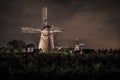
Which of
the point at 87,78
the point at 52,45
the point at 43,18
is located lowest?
the point at 87,78


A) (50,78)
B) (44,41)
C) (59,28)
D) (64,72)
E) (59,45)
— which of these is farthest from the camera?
(59,45)

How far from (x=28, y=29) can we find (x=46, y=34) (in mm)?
5128

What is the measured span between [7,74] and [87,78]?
5697mm

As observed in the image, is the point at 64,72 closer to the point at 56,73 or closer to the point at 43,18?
the point at 56,73

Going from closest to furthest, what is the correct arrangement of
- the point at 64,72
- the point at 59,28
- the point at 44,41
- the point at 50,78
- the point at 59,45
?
the point at 50,78, the point at 64,72, the point at 44,41, the point at 59,28, the point at 59,45

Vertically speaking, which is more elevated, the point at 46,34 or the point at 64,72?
the point at 46,34

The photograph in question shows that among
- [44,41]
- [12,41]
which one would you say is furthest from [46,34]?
[12,41]

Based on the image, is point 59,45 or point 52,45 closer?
point 52,45

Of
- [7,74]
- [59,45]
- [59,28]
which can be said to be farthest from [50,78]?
[59,45]

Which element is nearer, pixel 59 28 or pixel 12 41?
pixel 59 28

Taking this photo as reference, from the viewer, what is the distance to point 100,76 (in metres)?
21.2

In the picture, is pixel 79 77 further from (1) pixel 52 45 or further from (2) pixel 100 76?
(1) pixel 52 45

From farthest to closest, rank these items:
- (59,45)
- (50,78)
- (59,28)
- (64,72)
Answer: (59,45) → (59,28) → (64,72) → (50,78)

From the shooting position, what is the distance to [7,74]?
70.4 feet
